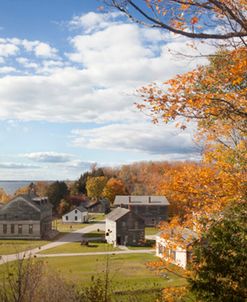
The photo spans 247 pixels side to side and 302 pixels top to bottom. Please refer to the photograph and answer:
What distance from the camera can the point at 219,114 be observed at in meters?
8.09

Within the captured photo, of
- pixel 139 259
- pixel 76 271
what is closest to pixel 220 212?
pixel 76 271

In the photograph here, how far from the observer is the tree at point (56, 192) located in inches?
3585

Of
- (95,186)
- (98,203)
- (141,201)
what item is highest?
(95,186)

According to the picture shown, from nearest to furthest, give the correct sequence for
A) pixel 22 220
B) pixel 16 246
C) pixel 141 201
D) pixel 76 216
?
1. pixel 16 246
2. pixel 22 220
3. pixel 141 201
4. pixel 76 216

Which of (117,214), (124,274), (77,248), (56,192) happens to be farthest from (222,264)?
(56,192)

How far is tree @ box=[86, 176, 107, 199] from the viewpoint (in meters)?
104

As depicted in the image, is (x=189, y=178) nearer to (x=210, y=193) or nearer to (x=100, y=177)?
(x=210, y=193)

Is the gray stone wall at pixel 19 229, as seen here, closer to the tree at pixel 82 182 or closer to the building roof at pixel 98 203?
the building roof at pixel 98 203

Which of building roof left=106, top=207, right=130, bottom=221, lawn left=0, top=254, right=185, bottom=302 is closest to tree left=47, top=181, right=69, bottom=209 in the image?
building roof left=106, top=207, right=130, bottom=221

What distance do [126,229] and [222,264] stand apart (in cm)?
4006

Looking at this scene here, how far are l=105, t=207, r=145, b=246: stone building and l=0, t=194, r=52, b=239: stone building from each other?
11.9 m

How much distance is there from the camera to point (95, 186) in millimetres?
104312

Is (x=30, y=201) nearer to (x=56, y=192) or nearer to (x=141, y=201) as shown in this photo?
(x=141, y=201)

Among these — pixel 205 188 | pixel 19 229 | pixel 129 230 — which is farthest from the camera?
pixel 19 229
